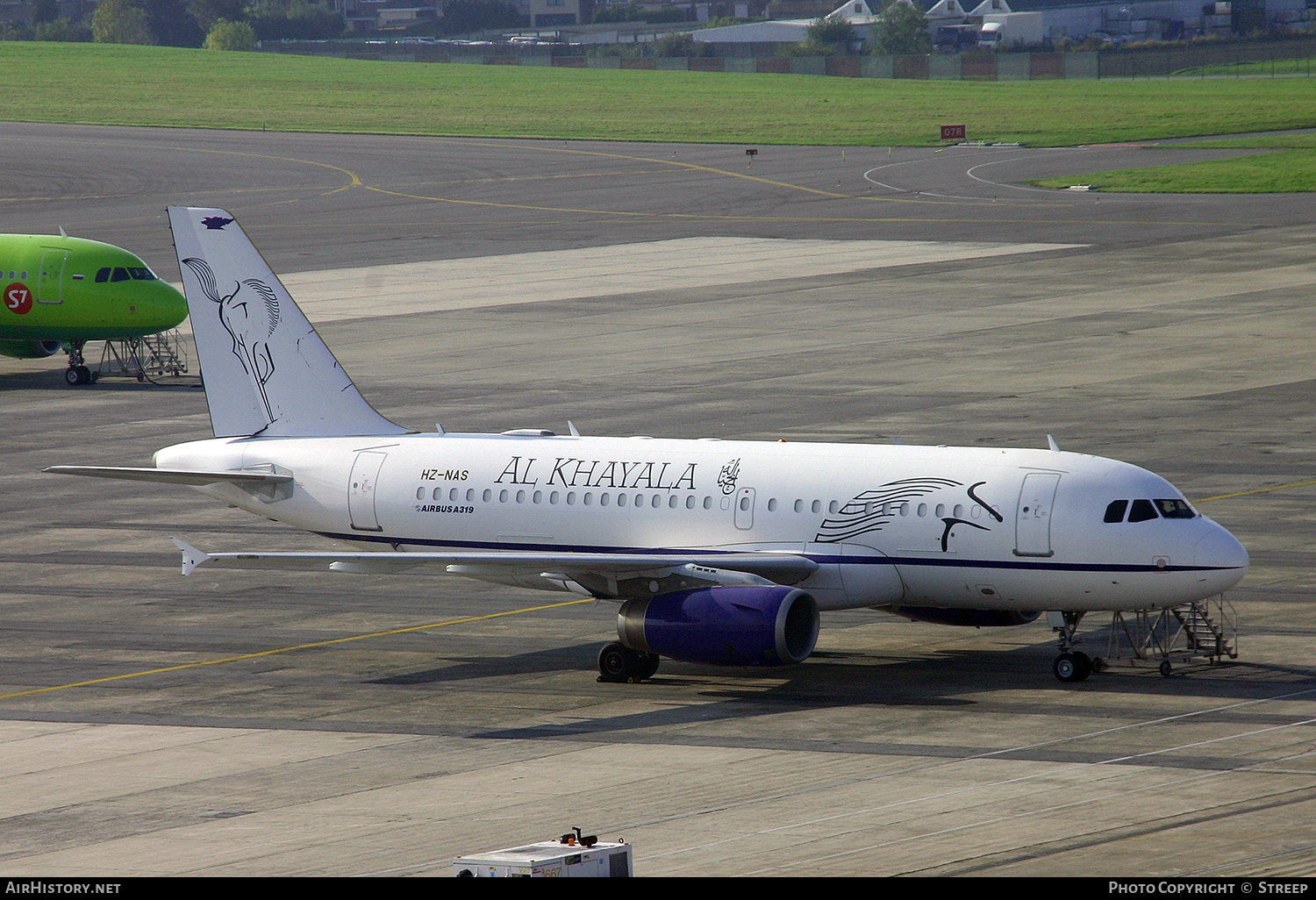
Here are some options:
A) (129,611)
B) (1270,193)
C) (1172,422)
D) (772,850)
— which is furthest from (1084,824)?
(1270,193)

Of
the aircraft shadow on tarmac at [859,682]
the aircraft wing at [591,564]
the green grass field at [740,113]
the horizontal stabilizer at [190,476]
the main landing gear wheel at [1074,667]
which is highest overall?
the green grass field at [740,113]

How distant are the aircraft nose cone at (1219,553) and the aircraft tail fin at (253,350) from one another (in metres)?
16.4

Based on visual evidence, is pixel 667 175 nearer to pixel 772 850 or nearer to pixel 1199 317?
pixel 1199 317

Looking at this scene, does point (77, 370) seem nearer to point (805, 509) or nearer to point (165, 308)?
point (165, 308)

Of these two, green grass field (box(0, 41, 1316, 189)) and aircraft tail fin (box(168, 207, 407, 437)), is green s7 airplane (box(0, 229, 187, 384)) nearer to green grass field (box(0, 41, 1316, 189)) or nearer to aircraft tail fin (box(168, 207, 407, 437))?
aircraft tail fin (box(168, 207, 407, 437))

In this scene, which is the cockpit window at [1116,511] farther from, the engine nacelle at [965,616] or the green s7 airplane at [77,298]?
the green s7 airplane at [77,298]

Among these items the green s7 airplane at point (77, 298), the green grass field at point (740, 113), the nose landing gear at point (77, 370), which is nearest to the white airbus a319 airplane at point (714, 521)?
the green s7 airplane at point (77, 298)

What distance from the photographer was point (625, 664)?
111ft

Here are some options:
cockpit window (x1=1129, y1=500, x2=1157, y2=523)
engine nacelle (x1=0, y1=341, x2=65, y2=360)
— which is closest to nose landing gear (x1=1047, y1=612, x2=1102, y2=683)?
cockpit window (x1=1129, y1=500, x2=1157, y2=523)

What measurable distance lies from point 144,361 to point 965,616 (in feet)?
164

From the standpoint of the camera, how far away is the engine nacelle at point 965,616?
112ft

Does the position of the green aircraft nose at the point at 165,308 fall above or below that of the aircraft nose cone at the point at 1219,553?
below

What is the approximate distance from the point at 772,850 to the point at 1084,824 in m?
4.10

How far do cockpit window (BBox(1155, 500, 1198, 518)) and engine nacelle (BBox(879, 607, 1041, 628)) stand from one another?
9.78 feet
